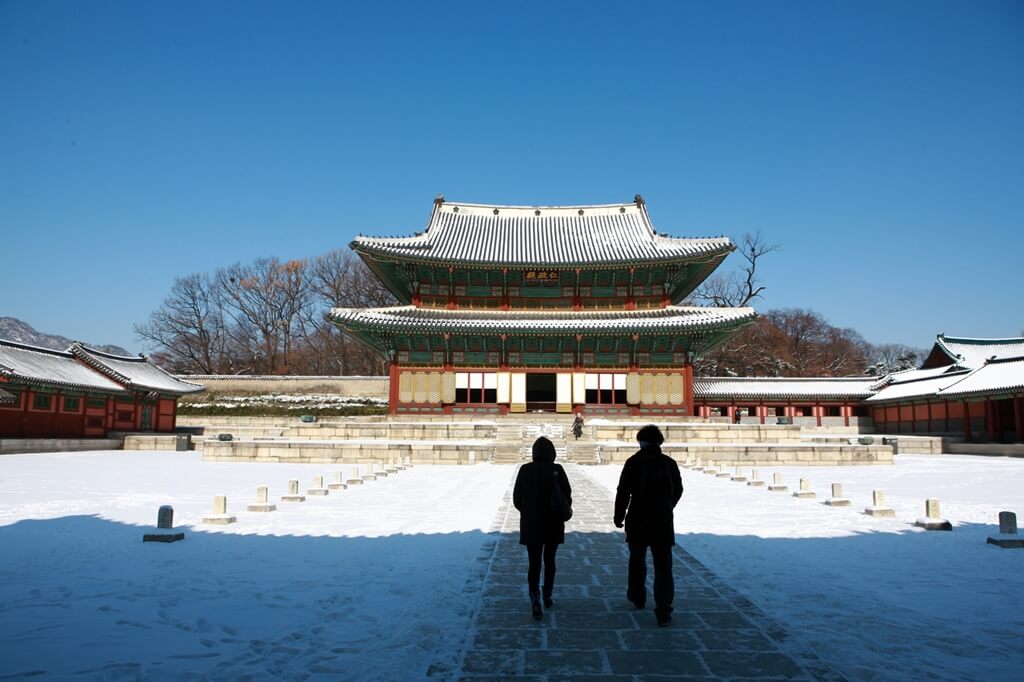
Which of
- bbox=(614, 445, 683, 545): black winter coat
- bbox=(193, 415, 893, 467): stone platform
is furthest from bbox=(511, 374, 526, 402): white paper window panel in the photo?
bbox=(614, 445, 683, 545): black winter coat

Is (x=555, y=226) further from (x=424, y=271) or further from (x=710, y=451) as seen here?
(x=710, y=451)

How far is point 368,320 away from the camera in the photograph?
33281mm

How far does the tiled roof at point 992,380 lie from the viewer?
31.6 m

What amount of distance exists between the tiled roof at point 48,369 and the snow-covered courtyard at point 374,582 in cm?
1908

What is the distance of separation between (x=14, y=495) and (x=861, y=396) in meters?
46.4

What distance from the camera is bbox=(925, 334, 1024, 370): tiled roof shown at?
134ft

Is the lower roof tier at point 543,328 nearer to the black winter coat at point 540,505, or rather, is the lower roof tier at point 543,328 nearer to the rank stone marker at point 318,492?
the rank stone marker at point 318,492

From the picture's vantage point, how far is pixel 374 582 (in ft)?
24.3

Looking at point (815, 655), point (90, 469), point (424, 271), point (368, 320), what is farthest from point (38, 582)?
point (424, 271)

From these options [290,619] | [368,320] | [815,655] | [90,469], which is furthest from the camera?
[368,320]

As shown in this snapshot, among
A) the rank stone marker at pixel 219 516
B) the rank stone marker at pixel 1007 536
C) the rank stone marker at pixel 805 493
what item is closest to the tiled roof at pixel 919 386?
the rank stone marker at pixel 805 493

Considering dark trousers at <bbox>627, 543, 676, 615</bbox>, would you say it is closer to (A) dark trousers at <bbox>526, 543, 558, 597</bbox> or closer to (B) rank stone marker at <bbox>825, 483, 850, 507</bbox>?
(A) dark trousers at <bbox>526, 543, 558, 597</bbox>

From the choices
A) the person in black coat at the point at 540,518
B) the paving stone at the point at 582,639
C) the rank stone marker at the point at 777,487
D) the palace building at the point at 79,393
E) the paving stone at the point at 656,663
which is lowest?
the rank stone marker at the point at 777,487

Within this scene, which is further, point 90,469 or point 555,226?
point 555,226
